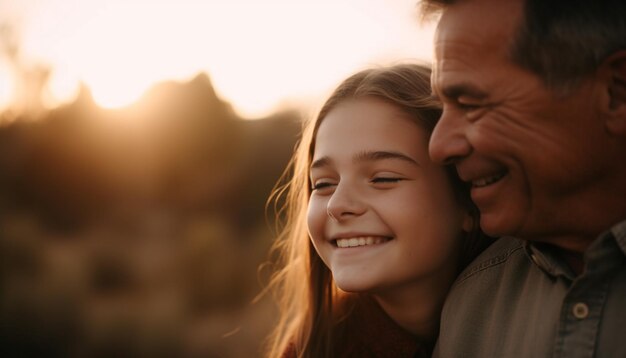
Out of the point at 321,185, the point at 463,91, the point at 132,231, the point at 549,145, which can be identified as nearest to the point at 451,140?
the point at 463,91

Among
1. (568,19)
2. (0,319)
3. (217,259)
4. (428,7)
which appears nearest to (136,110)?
(217,259)

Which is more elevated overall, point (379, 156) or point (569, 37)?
point (569, 37)

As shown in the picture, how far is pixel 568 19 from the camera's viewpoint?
1.71 meters

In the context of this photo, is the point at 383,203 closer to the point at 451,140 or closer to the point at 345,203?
the point at 345,203

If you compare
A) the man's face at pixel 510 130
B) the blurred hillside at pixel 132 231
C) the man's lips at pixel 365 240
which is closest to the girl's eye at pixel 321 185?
the man's lips at pixel 365 240

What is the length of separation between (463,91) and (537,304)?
657 mm

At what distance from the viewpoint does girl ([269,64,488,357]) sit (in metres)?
2.37

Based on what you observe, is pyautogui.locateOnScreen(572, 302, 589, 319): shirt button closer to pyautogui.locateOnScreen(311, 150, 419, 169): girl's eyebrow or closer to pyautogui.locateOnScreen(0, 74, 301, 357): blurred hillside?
pyautogui.locateOnScreen(311, 150, 419, 169): girl's eyebrow

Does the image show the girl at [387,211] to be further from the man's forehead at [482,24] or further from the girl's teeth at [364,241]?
the man's forehead at [482,24]

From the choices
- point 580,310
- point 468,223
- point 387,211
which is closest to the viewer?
point 580,310

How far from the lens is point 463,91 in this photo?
183 cm

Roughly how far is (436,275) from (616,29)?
119 cm

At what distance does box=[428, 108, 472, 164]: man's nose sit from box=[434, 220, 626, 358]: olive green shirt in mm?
361

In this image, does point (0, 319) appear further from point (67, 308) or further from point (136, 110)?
point (136, 110)
